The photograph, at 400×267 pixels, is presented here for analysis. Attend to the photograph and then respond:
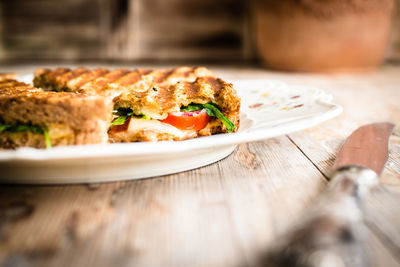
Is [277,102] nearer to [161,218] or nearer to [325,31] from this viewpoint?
[161,218]

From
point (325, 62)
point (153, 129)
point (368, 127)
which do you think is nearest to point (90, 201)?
point (153, 129)

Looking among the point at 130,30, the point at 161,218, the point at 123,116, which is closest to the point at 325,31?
the point at 130,30

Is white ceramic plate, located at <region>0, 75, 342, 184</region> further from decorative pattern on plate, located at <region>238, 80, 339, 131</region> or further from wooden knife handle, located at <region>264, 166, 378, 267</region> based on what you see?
wooden knife handle, located at <region>264, 166, 378, 267</region>

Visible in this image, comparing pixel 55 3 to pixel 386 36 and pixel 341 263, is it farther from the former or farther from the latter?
pixel 341 263

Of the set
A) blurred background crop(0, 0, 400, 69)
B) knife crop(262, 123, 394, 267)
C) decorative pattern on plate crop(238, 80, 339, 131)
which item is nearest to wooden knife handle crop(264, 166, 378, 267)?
knife crop(262, 123, 394, 267)

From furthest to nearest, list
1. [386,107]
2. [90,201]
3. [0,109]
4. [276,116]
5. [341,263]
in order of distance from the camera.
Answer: [386,107] < [276,116] < [0,109] < [90,201] < [341,263]

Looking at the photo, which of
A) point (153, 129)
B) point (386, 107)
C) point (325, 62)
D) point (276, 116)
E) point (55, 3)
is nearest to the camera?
point (153, 129)
